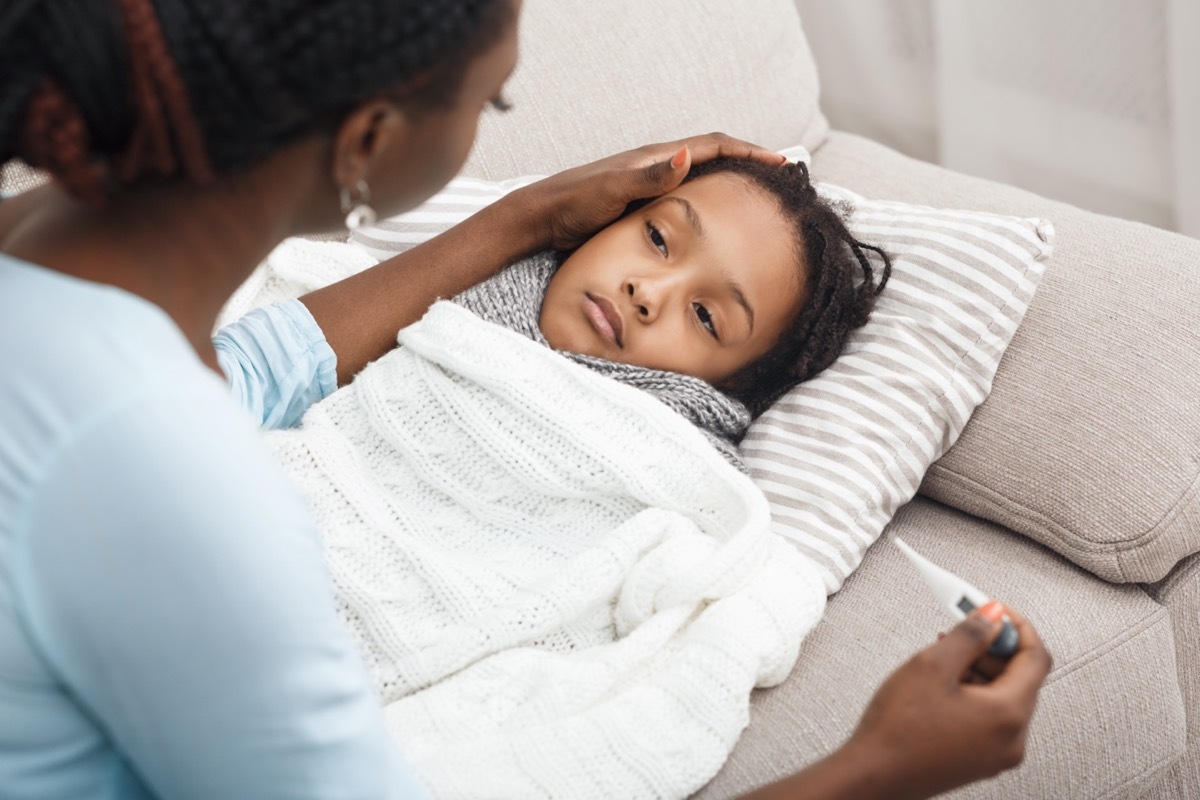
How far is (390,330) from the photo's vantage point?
54.0 inches

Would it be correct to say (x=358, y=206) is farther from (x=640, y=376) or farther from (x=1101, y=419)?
(x=1101, y=419)

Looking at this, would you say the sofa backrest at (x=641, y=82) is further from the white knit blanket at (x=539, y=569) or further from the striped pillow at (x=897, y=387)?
the white knit blanket at (x=539, y=569)

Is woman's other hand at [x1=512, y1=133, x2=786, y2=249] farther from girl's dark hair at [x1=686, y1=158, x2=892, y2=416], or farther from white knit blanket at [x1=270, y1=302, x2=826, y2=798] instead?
white knit blanket at [x1=270, y1=302, x2=826, y2=798]

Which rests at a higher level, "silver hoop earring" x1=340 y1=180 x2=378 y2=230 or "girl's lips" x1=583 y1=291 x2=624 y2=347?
"silver hoop earring" x1=340 y1=180 x2=378 y2=230

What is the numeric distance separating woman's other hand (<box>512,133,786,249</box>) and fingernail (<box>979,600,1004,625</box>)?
2.41ft

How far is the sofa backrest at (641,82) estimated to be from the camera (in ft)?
5.72

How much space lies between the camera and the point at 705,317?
1.46m

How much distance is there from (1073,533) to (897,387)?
262 mm

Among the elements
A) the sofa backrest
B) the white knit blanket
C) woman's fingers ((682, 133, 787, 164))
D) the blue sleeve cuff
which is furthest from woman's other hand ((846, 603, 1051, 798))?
the sofa backrest

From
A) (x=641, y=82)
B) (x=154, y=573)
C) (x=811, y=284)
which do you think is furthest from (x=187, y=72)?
(x=641, y=82)

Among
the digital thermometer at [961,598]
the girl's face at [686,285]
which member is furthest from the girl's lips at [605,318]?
the digital thermometer at [961,598]

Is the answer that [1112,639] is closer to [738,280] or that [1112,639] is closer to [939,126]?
[738,280]

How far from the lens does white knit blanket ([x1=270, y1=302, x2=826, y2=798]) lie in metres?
1.03

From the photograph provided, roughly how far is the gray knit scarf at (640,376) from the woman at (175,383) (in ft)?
1.89
